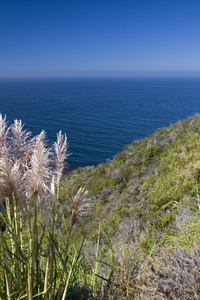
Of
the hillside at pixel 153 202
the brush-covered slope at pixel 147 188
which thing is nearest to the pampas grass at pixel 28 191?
the hillside at pixel 153 202

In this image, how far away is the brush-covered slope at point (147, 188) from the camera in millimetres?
5855

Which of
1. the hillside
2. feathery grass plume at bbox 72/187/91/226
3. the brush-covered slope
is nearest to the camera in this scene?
feathery grass plume at bbox 72/187/91/226

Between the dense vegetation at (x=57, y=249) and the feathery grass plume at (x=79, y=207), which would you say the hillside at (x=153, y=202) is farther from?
the feathery grass plume at (x=79, y=207)

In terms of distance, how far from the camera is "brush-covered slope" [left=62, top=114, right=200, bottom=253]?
5.86 meters

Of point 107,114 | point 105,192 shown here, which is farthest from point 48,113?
point 105,192

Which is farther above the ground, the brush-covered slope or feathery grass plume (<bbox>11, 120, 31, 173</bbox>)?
feathery grass plume (<bbox>11, 120, 31, 173</bbox>)

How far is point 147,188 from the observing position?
898 cm

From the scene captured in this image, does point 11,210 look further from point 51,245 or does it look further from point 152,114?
point 152,114

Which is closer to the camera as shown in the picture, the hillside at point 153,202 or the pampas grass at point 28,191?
the pampas grass at point 28,191

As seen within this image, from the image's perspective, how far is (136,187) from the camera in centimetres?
967

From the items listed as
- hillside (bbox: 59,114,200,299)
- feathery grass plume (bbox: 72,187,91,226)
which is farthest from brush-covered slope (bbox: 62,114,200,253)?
feathery grass plume (bbox: 72,187,91,226)

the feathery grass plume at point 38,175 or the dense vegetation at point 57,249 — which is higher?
the feathery grass plume at point 38,175

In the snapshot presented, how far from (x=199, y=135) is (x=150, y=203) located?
15.1 feet

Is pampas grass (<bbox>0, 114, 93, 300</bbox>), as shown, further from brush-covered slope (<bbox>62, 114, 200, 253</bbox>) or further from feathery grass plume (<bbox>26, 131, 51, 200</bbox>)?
brush-covered slope (<bbox>62, 114, 200, 253</bbox>)
